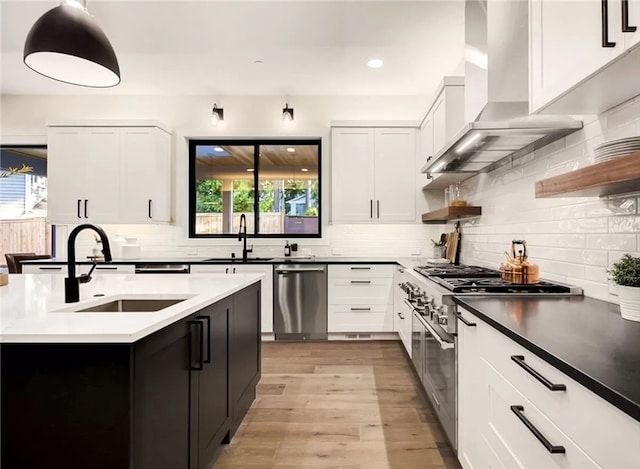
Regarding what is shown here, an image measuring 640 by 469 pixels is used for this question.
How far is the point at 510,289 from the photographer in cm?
185

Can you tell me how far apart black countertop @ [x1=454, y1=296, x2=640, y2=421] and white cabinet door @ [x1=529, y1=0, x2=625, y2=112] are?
849mm

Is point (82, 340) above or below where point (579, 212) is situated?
below

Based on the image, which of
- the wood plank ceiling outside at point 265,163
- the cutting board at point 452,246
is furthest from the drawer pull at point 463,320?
the wood plank ceiling outside at point 265,163

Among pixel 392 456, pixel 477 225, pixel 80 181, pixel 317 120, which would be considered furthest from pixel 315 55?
pixel 392 456

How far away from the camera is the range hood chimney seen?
197 cm

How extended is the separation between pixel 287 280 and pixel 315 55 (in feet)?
7.85

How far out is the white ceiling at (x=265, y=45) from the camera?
9.47 ft

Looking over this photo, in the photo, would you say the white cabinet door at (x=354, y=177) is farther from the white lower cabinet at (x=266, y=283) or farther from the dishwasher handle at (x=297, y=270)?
the white lower cabinet at (x=266, y=283)

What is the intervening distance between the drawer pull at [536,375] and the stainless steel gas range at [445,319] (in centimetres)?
66

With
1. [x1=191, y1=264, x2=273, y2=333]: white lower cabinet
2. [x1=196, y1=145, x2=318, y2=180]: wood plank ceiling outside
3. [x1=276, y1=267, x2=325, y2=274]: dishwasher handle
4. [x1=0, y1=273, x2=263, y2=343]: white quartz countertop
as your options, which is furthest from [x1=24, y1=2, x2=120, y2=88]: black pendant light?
[x1=196, y1=145, x2=318, y2=180]: wood plank ceiling outside

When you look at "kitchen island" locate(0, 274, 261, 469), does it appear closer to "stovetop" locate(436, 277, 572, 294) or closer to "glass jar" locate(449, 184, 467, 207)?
"stovetop" locate(436, 277, 572, 294)

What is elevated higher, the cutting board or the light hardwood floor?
the cutting board

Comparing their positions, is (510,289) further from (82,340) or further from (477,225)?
(82,340)

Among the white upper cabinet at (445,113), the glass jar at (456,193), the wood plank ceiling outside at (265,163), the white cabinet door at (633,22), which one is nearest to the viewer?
the white cabinet door at (633,22)
